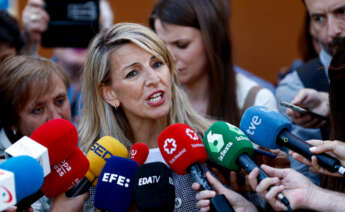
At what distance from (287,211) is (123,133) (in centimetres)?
114

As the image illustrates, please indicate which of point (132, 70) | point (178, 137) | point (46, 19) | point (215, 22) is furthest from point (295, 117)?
point (46, 19)

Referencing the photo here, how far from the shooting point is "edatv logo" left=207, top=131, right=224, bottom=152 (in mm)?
1519

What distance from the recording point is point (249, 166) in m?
1.39

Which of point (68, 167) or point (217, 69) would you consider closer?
point (68, 167)

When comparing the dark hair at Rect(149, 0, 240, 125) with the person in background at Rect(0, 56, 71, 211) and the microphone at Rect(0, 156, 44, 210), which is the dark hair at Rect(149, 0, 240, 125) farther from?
the microphone at Rect(0, 156, 44, 210)

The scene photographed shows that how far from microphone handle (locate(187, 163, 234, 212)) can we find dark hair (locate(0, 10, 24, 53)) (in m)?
1.91

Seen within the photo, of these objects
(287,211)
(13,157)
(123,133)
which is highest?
(13,157)

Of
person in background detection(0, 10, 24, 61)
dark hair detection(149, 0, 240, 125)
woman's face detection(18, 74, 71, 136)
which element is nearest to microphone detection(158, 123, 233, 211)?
woman's face detection(18, 74, 71, 136)

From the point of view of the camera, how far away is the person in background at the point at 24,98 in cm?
217

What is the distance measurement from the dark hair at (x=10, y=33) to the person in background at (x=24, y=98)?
618mm

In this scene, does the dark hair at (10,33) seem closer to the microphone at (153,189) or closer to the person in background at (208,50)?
the person in background at (208,50)

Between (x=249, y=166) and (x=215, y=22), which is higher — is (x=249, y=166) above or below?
below

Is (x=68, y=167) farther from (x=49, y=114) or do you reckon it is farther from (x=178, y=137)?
(x=49, y=114)

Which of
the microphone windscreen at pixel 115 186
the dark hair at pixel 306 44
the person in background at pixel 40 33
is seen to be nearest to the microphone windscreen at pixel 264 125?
the microphone windscreen at pixel 115 186
